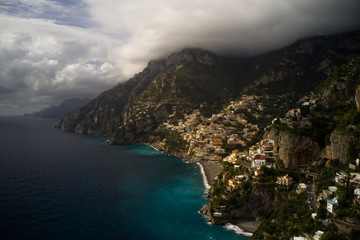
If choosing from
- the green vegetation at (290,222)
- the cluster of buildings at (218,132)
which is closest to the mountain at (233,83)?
the cluster of buildings at (218,132)

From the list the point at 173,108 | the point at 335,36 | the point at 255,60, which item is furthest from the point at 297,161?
the point at 255,60

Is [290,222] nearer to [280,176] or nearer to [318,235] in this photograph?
[318,235]

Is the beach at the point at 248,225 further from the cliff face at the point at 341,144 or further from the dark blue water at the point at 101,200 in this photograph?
the cliff face at the point at 341,144

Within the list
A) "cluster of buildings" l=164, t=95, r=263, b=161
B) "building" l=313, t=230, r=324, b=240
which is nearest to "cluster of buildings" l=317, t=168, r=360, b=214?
"building" l=313, t=230, r=324, b=240

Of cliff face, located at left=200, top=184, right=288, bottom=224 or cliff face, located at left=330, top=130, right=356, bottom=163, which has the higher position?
cliff face, located at left=330, top=130, right=356, bottom=163

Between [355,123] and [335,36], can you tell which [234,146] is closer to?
[355,123]

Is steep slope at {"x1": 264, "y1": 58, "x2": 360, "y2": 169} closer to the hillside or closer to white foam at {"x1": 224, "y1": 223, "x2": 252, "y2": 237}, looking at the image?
the hillside
